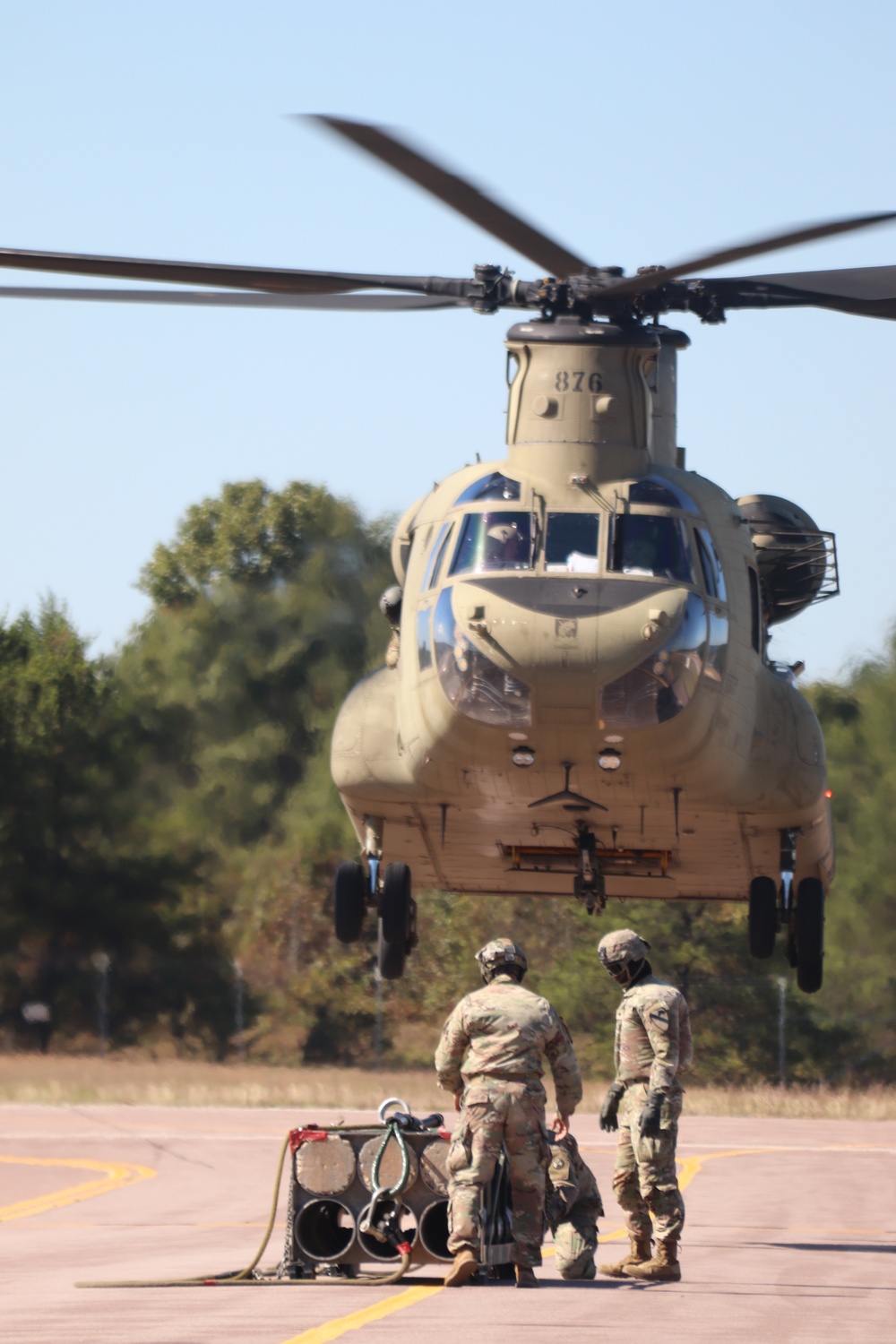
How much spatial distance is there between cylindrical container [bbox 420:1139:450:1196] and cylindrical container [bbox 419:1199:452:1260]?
7 cm

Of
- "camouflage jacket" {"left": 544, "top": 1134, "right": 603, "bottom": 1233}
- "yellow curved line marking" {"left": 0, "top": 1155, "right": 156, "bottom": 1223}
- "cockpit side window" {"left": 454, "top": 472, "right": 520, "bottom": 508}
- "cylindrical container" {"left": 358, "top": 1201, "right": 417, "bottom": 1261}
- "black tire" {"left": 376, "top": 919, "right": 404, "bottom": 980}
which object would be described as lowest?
"yellow curved line marking" {"left": 0, "top": 1155, "right": 156, "bottom": 1223}

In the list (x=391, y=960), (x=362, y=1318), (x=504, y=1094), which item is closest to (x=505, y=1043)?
(x=504, y=1094)

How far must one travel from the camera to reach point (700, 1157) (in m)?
20.8

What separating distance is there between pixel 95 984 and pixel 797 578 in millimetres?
25560

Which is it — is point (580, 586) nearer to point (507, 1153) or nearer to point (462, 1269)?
point (507, 1153)

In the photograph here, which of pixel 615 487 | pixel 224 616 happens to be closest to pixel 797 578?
pixel 615 487

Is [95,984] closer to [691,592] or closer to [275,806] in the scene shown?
[275,806]

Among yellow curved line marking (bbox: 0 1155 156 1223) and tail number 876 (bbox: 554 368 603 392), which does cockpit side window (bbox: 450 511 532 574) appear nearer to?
tail number 876 (bbox: 554 368 603 392)

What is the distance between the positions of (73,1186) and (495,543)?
749cm

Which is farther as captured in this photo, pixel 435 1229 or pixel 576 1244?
pixel 435 1229

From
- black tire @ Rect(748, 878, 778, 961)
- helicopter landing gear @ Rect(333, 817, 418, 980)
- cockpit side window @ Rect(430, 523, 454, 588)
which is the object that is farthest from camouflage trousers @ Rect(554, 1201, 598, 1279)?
helicopter landing gear @ Rect(333, 817, 418, 980)

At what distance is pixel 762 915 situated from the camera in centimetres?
1744

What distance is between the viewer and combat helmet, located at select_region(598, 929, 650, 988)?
449 inches

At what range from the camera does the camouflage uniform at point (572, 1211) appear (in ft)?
34.4
